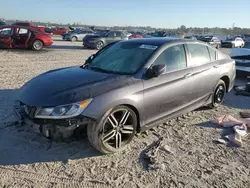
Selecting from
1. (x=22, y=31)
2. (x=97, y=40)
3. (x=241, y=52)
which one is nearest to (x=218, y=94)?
(x=241, y=52)

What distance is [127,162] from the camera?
140 inches

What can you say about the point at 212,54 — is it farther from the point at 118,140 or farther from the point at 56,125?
the point at 56,125

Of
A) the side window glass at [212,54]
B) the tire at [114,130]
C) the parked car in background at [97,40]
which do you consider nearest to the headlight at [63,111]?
the tire at [114,130]

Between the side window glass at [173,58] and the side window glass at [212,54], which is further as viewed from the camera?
the side window glass at [212,54]

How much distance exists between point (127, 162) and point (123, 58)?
181cm

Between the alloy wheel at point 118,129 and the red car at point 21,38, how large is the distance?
544 inches

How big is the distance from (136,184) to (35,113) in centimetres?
157

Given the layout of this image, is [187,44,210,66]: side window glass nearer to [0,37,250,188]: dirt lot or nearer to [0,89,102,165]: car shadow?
[0,37,250,188]: dirt lot

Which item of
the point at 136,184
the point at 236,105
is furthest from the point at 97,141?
the point at 236,105

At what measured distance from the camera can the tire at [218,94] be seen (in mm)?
5809

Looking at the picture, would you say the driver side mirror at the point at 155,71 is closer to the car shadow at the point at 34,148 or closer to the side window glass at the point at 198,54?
the side window glass at the point at 198,54

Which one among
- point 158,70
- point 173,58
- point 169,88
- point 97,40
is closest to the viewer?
point 158,70

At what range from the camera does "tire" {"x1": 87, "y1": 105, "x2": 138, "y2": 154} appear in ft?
11.4

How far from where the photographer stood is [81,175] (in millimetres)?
3234
